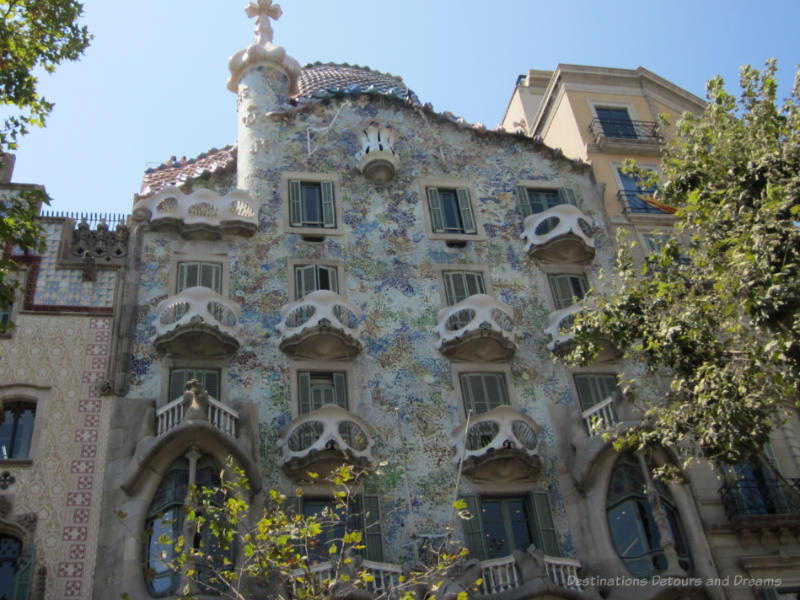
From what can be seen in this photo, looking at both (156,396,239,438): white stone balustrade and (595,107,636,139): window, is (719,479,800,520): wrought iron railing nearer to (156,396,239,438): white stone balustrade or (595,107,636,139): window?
(156,396,239,438): white stone balustrade

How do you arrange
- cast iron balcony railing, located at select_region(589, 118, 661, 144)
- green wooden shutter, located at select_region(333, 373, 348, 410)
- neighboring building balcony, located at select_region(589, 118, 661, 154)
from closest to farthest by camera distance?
green wooden shutter, located at select_region(333, 373, 348, 410) < neighboring building balcony, located at select_region(589, 118, 661, 154) < cast iron balcony railing, located at select_region(589, 118, 661, 144)

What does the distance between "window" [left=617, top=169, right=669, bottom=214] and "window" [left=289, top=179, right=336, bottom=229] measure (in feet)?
26.1

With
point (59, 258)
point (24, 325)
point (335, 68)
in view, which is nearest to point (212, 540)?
point (24, 325)

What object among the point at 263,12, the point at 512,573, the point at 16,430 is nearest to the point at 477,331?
the point at 512,573

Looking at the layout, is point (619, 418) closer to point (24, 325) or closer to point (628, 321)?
point (628, 321)

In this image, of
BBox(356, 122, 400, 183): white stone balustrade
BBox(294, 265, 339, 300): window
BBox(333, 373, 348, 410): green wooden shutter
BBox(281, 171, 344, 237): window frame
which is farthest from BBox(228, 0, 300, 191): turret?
BBox(333, 373, 348, 410): green wooden shutter

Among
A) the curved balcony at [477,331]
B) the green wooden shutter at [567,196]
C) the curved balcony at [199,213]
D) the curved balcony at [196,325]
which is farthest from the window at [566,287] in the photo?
the curved balcony at [196,325]

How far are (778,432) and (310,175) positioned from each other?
42.0 ft

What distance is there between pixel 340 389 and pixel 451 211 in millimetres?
6396

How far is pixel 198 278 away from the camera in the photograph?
2144cm

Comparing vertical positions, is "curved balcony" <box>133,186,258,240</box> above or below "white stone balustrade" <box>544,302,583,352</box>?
above

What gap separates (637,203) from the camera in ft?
83.1

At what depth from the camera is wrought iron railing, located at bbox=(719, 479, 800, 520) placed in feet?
63.6

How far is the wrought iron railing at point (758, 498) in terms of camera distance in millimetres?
19375
